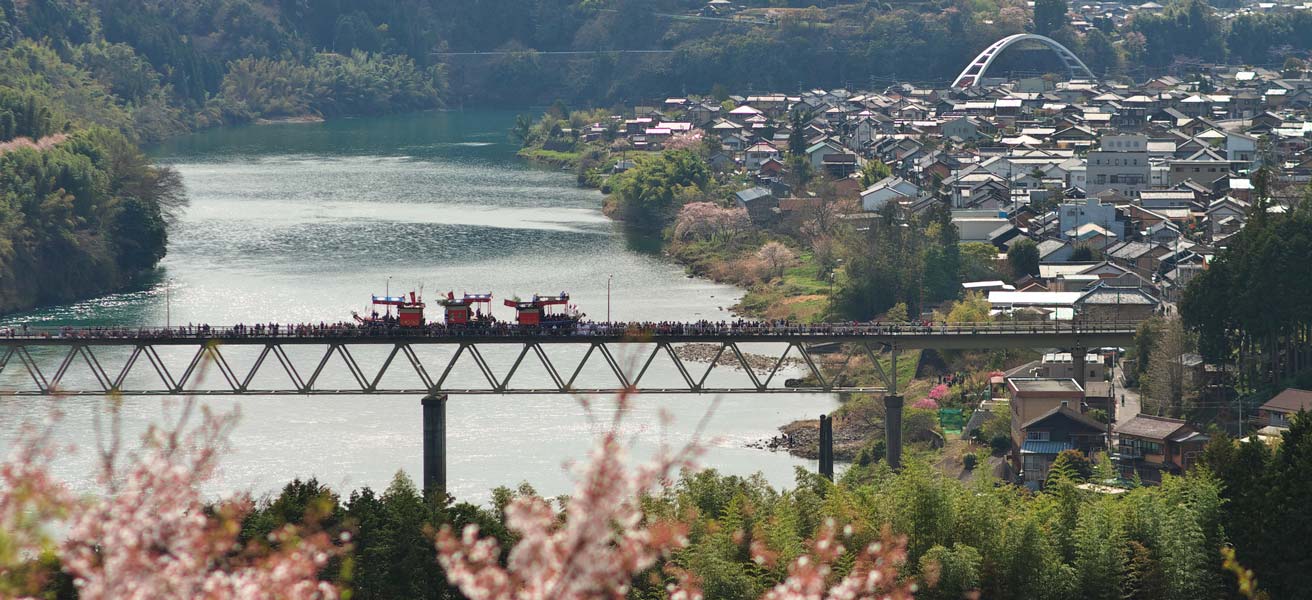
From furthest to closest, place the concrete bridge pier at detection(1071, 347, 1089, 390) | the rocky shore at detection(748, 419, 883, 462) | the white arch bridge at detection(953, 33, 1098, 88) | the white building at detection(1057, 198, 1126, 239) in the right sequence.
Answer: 1. the white arch bridge at detection(953, 33, 1098, 88)
2. the white building at detection(1057, 198, 1126, 239)
3. the rocky shore at detection(748, 419, 883, 462)
4. the concrete bridge pier at detection(1071, 347, 1089, 390)

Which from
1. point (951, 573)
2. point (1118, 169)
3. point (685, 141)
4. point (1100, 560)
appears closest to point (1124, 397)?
point (1100, 560)

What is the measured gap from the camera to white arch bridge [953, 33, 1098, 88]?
152675 mm

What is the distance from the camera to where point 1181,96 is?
131 meters

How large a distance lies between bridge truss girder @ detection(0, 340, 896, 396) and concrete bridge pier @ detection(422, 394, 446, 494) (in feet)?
2.35

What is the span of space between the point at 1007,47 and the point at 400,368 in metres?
103

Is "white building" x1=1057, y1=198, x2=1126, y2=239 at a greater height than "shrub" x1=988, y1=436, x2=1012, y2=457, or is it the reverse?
"white building" x1=1057, y1=198, x2=1126, y2=239

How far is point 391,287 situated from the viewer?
78.8 m

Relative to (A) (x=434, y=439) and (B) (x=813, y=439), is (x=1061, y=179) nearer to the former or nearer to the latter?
(B) (x=813, y=439)

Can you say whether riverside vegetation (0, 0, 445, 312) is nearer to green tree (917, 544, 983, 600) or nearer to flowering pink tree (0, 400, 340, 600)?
green tree (917, 544, 983, 600)

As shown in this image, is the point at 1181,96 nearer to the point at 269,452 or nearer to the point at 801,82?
the point at 801,82

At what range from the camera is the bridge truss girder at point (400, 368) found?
51.4 metres

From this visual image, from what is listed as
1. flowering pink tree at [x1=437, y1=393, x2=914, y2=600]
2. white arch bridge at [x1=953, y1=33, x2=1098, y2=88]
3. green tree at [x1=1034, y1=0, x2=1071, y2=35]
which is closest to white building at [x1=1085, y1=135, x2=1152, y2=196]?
white arch bridge at [x1=953, y1=33, x2=1098, y2=88]

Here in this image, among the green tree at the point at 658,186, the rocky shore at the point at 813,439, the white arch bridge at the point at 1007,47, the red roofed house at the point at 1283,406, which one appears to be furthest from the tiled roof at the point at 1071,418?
the white arch bridge at the point at 1007,47

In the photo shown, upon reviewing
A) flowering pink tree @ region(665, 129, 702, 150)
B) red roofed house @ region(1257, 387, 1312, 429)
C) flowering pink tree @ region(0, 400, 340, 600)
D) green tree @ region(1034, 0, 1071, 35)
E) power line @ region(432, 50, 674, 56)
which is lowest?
red roofed house @ region(1257, 387, 1312, 429)
